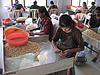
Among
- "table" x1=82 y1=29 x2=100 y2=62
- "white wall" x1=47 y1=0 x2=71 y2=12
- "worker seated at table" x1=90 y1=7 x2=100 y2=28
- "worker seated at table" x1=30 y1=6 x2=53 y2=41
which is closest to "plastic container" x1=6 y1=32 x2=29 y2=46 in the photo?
"worker seated at table" x1=30 y1=6 x2=53 y2=41

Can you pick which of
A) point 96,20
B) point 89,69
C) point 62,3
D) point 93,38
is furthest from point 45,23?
→ point 62,3

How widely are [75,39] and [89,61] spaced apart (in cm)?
130

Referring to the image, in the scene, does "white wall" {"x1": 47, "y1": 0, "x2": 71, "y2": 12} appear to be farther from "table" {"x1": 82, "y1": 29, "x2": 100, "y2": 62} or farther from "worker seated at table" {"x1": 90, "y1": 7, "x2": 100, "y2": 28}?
"table" {"x1": 82, "y1": 29, "x2": 100, "y2": 62}

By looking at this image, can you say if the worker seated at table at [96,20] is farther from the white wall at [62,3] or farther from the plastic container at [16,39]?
the white wall at [62,3]

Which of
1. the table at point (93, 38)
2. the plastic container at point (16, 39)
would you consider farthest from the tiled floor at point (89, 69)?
the plastic container at point (16, 39)

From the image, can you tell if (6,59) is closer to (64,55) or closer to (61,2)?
(64,55)

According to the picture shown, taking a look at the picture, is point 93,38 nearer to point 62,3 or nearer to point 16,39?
point 16,39

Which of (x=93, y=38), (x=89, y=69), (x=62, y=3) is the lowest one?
(x=89, y=69)

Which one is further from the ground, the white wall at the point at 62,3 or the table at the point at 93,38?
the white wall at the point at 62,3

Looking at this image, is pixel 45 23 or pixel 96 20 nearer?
pixel 45 23

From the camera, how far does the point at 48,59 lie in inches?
64.6

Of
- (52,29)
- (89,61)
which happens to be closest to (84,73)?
(89,61)

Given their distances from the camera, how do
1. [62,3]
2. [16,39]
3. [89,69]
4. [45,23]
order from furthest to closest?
1. [62,3]
2. [89,69]
3. [45,23]
4. [16,39]

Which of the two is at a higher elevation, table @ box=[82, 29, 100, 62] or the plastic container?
the plastic container
